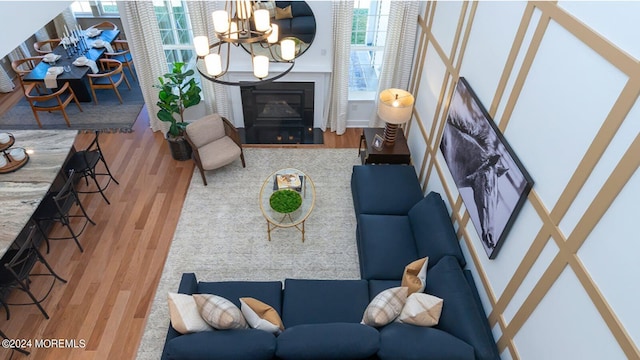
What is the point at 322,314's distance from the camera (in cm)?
367

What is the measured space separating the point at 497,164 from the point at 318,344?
200 centimetres

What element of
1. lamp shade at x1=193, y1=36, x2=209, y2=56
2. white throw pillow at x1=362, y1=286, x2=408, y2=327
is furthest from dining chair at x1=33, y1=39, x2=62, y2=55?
white throw pillow at x1=362, y1=286, x2=408, y2=327

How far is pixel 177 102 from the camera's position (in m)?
6.21

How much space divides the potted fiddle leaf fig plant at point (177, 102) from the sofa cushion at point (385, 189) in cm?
268

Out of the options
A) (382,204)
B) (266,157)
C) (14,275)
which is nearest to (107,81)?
(266,157)

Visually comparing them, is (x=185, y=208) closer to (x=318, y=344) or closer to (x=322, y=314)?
(x=322, y=314)

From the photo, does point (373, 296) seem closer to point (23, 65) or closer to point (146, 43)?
point (146, 43)

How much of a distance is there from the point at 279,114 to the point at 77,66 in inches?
152

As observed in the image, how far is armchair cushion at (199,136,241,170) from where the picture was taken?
5539mm

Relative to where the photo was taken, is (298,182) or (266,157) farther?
(266,157)

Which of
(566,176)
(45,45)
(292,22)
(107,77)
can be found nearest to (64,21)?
(45,45)

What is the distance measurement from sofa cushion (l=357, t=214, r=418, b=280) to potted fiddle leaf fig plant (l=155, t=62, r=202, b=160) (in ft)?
10.2

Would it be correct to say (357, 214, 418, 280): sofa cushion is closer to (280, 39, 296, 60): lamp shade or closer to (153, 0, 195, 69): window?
(280, 39, 296, 60): lamp shade

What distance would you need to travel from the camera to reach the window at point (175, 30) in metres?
5.75
